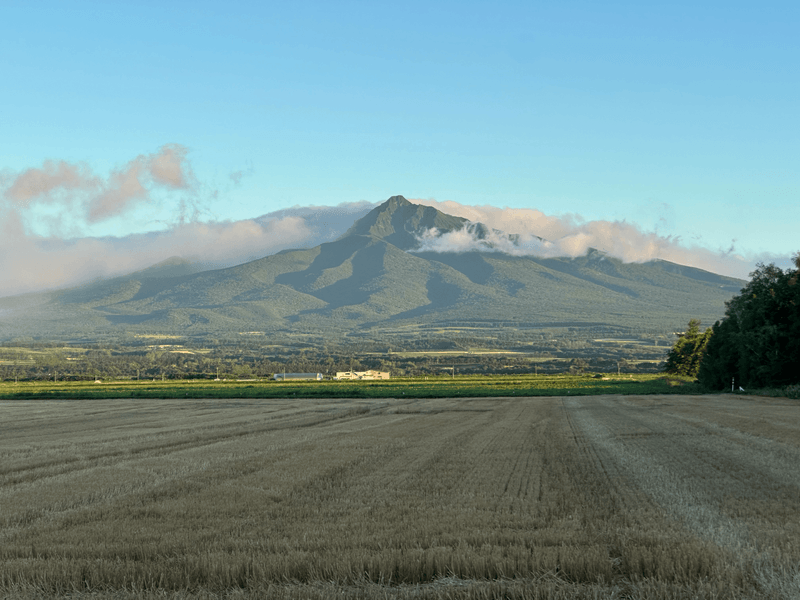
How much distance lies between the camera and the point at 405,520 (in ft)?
32.1

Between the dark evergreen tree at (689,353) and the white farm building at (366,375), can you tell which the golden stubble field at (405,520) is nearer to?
the dark evergreen tree at (689,353)

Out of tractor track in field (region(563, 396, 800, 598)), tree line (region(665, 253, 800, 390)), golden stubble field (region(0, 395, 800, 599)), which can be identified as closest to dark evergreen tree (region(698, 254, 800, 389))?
tree line (region(665, 253, 800, 390))

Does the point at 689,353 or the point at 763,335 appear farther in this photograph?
the point at 689,353

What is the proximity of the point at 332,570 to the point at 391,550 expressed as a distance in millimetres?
937

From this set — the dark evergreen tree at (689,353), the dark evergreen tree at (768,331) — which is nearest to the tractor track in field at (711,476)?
the dark evergreen tree at (768,331)

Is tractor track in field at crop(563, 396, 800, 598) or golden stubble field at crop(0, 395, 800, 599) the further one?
tractor track in field at crop(563, 396, 800, 598)

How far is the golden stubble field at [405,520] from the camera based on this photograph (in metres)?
7.13

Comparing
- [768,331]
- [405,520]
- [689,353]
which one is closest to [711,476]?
[405,520]

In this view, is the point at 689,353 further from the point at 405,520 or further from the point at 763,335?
the point at 405,520

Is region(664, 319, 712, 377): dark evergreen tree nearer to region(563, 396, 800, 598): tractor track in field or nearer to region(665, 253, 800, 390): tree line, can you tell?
region(665, 253, 800, 390): tree line

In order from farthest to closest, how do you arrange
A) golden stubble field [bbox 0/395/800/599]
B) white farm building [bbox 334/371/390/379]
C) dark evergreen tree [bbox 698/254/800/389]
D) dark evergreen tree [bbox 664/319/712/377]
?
white farm building [bbox 334/371/390/379] < dark evergreen tree [bbox 664/319/712/377] < dark evergreen tree [bbox 698/254/800/389] < golden stubble field [bbox 0/395/800/599]

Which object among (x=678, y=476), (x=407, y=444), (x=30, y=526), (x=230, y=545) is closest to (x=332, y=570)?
(x=230, y=545)

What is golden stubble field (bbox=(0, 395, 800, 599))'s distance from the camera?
7.13 m

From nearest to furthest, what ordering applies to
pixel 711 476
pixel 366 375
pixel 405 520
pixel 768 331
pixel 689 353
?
pixel 405 520 → pixel 711 476 → pixel 768 331 → pixel 689 353 → pixel 366 375
